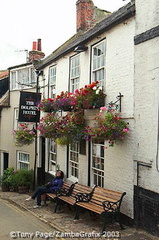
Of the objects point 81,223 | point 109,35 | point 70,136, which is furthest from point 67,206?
point 109,35

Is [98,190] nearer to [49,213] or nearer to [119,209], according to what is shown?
[119,209]

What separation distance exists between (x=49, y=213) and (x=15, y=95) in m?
9.79

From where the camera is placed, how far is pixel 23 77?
16.7 metres

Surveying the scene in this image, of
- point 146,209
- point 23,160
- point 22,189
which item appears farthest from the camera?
point 23,160

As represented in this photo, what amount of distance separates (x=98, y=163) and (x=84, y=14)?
9.37m

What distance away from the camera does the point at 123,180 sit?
7637mm

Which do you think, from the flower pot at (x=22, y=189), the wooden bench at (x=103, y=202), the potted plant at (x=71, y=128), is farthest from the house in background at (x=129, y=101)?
the flower pot at (x=22, y=189)

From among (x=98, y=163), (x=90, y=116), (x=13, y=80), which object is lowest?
(x=98, y=163)

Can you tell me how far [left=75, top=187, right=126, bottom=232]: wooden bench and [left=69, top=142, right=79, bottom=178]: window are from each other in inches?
85.5

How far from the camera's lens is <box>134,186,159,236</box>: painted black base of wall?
6.40m

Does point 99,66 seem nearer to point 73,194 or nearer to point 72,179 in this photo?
point 73,194

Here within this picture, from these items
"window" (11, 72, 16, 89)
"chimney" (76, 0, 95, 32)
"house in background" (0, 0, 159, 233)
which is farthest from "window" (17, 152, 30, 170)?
"chimney" (76, 0, 95, 32)

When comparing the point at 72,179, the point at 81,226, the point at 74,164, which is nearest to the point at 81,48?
the point at 74,164

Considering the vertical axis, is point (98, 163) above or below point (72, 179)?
above
